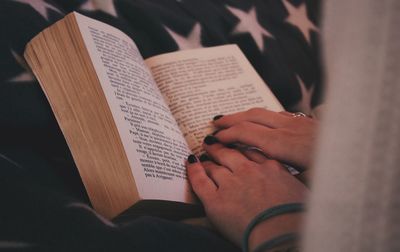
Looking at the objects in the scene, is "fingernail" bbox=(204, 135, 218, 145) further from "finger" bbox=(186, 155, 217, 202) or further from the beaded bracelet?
the beaded bracelet

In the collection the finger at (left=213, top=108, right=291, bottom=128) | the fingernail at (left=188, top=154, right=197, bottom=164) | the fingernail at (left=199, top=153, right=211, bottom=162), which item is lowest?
the fingernail at (left=199, top=153, right=211, bottom=162)

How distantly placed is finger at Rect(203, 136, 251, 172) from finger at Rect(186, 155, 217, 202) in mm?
37

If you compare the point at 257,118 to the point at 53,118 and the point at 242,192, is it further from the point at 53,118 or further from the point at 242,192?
the point at 53,118

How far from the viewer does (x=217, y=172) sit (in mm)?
486

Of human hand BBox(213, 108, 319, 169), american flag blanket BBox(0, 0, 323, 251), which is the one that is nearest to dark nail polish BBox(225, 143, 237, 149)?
human hand BBox(213, 108, 319, 169)

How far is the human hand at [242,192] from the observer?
0.37 m

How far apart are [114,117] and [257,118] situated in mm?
212

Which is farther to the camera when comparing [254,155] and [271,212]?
[254,155]

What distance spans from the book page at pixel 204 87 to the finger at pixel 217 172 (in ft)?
Result: 0.15

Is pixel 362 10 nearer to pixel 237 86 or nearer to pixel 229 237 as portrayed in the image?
pixel 229 237

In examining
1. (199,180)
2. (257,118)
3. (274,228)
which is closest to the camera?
(274,228)

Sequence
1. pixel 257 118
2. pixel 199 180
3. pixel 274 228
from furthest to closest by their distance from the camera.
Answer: pixel 257 118 → pixel 199 180 → pixel 274 228

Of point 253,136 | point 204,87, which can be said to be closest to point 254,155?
point 253,136

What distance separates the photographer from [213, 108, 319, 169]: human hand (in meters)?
0.49
